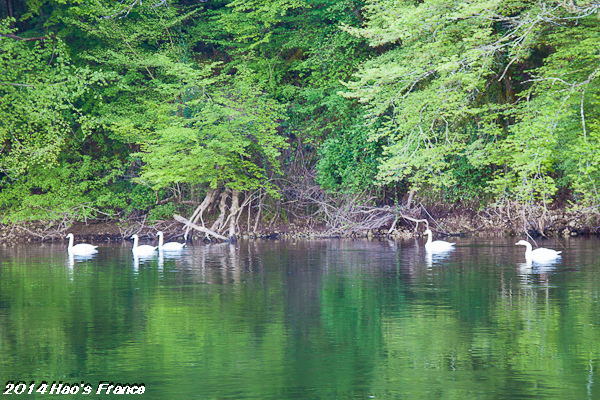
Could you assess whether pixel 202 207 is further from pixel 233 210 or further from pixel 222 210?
pixel 233 210

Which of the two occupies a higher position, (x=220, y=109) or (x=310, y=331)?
(x=220, y=109)

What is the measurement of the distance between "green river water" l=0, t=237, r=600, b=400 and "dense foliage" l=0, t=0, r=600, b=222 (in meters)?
9.96

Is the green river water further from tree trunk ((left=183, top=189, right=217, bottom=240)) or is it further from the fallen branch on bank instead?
tree trunk ((left=183, top=189, right=217, bottom=240))

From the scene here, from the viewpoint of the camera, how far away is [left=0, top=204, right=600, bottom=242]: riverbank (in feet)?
98.5

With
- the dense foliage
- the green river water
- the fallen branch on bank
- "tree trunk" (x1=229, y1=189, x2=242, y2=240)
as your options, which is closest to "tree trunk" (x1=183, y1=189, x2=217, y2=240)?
the fallen branch on bank

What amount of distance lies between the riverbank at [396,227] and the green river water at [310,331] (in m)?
10.5

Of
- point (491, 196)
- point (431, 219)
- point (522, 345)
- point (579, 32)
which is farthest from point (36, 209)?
point (522, 345)

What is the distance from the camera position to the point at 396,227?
109 ft

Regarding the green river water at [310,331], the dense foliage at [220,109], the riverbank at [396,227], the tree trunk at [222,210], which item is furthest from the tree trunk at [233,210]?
the green river water at [310,331]

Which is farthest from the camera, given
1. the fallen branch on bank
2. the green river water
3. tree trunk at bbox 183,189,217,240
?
tree trunk at bbox 183,189,217,240

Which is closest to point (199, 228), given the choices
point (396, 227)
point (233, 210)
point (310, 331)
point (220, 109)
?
point (233, 210)

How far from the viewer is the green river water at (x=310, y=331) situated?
304 inches

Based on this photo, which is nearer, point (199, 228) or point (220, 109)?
point (220, 109)

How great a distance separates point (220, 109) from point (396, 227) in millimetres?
9159
